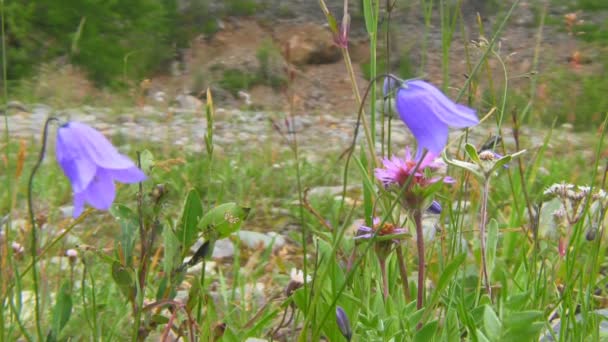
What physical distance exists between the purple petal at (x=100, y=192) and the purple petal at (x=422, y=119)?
0.36 metres

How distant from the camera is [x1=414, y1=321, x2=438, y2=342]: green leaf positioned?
1.02 m

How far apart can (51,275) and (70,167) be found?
1149 mm

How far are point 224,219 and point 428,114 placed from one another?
0.35m

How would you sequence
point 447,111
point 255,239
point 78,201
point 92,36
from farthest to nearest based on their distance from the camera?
point 92,36 → point 255,239 → point 447,111 → point 78,201

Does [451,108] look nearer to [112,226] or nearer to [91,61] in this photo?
[112,226]

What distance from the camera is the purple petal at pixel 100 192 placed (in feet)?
2.83

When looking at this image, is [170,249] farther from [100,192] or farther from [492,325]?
[492,325]

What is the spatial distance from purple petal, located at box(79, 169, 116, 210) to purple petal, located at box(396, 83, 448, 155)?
0.36 meters

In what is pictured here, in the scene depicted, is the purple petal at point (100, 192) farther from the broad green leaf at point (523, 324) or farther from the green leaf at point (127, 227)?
the broad green leaf at point (523, 324)

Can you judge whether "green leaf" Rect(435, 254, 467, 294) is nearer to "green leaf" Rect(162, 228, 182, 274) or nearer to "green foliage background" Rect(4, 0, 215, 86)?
"green leaf" Rect(162, 228, 182, 274)

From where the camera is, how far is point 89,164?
865 millimetres

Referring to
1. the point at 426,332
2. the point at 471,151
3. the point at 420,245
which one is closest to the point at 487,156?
the point at 471,151

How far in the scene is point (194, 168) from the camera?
3.22 meters

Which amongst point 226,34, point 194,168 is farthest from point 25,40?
point 194,168
